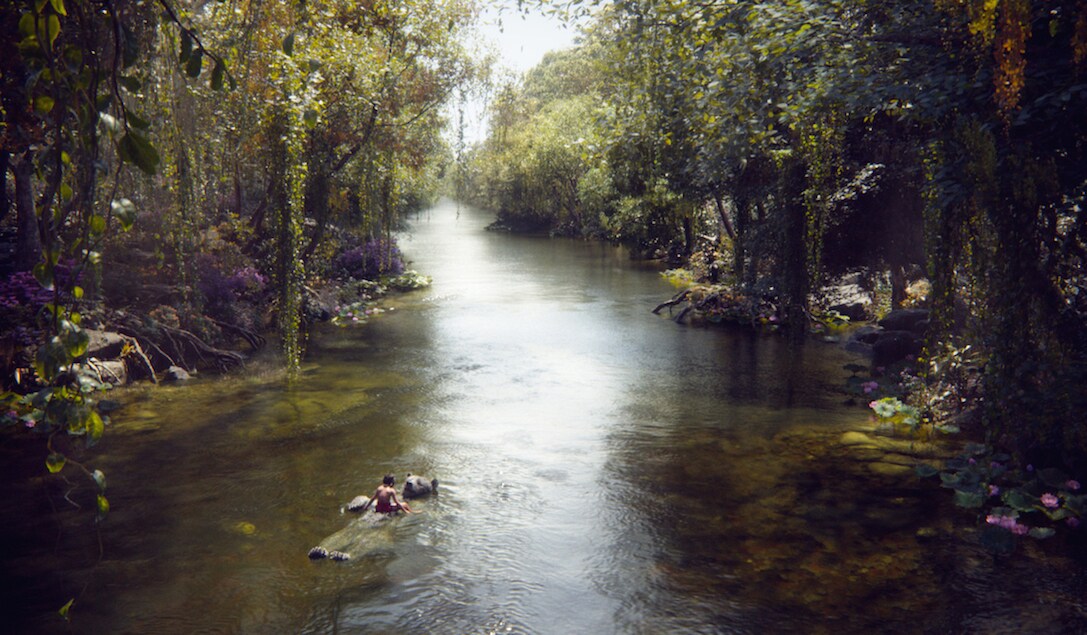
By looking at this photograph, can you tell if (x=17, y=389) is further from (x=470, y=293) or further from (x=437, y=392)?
(x=470, y=293)

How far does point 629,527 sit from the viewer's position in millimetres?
7828

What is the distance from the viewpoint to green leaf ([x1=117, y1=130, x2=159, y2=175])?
2.10 metres

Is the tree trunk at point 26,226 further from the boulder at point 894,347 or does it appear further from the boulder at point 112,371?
the boulder at point 894,347

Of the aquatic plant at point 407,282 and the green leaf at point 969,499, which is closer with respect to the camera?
the green leaf at point 969,499

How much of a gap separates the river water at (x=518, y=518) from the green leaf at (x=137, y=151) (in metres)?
1.98

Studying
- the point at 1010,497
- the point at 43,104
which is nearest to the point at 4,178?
the point at 43,104

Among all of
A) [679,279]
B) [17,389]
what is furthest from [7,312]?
[679,279]

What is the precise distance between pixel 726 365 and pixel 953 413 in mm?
4563

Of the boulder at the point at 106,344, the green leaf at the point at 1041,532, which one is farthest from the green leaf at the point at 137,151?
the boulder at the point at 106,344

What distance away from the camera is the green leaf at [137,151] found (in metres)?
2.10

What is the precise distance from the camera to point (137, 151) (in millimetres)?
2104

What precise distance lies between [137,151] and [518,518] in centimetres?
645

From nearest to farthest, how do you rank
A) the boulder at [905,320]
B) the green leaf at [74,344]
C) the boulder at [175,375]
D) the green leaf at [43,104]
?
the green leaf at [74,344] → the green leaf at [43,104] → the boulder at [175,375] → the boulder at [905,320]

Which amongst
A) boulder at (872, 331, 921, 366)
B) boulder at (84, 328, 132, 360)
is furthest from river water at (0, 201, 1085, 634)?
boulder at (84, 328, 132, 360)
